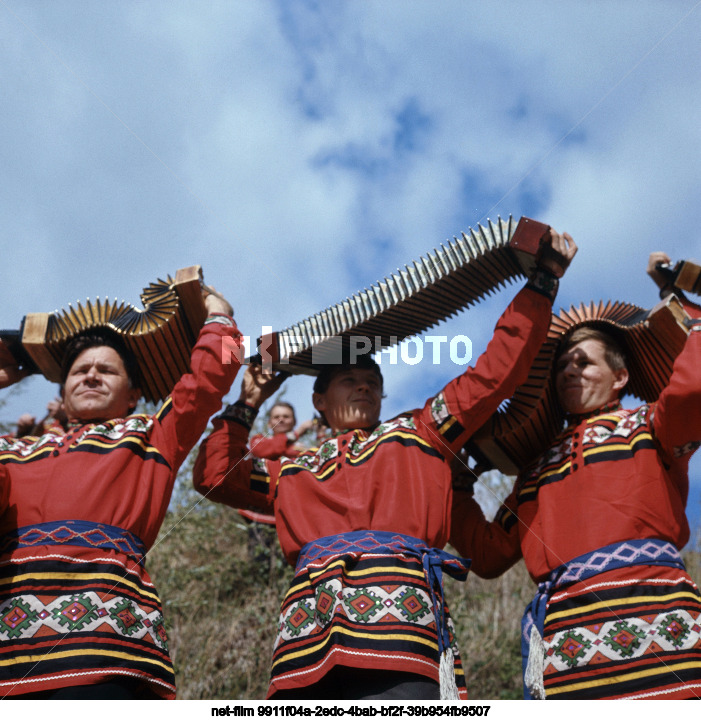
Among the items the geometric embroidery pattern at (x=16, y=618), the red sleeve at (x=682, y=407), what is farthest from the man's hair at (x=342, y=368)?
the geometric embroidery pattern at (x=16, y=618)

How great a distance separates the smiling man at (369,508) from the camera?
2959 millimetres

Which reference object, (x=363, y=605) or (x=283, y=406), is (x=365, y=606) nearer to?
(x=363, y=605)

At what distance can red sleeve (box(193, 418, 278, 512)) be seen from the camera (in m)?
3.83

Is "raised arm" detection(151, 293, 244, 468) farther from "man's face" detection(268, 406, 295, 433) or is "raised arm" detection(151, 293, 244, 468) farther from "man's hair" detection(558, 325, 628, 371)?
"man's face" detection(268, 406, 295, 433)

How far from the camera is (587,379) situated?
384cm

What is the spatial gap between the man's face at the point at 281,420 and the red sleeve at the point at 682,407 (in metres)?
4.17

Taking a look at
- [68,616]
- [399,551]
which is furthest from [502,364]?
[68,616]

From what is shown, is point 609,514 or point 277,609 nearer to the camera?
point 609,514

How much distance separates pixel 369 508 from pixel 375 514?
0.03 m

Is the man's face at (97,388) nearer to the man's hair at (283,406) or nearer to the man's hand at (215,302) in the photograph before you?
the man's hand at (215,302)

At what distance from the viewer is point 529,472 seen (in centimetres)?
383
